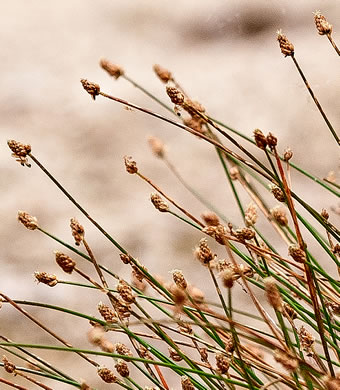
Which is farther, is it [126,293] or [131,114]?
[131,114]

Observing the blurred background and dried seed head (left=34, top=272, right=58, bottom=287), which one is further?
the blurred background

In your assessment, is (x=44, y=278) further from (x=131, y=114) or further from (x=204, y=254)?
(x=131, y=114)

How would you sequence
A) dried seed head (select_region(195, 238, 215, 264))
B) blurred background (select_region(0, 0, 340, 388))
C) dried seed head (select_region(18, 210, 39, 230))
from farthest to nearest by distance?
blurred background (select_region(0, 0, 340, 388))
dried seed head (select_region(18, 210, 39, 230))
dried seed head (select_region(195, 238, 215, 264))

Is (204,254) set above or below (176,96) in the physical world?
below

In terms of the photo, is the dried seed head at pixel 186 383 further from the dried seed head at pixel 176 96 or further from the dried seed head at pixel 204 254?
the dried seed head at pixel 176 96

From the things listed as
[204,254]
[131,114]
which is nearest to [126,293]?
[204,254]

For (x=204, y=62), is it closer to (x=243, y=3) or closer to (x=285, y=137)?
(x=243, y=3)

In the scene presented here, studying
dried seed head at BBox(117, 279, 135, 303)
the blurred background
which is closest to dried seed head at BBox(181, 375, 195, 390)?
dried seed head at BBox(117, 279, 135, 303)

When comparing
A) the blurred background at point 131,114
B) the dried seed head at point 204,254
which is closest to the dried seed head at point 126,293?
the dried seed head at point 204,254

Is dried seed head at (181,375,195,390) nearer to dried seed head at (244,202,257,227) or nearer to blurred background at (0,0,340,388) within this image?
dried seed head at (244,202,257,227)
